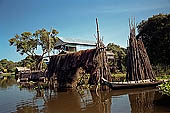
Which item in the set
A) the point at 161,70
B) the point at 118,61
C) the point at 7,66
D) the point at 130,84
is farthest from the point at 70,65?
the point at 7,66

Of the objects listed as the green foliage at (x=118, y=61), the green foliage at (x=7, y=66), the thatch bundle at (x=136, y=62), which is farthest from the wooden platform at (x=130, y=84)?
the green foliage at (x=7, y=66)

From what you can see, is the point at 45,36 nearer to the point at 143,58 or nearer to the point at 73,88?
the point at 73,88

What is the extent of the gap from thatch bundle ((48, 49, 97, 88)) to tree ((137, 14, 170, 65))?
13.7 m

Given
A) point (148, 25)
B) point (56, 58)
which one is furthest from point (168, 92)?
point (148, 25)

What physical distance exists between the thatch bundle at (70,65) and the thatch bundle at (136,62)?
3.94m

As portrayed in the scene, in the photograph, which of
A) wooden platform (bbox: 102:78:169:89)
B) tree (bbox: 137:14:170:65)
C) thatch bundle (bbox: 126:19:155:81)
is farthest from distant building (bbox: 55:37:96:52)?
wooden platform (bbox: 102:78:169:89)

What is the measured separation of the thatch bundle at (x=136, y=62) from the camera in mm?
16556

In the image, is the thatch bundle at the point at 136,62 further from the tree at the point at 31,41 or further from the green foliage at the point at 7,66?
the green foliage at the point at 7,66

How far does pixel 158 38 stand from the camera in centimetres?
2564

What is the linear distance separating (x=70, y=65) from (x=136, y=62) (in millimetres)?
6414

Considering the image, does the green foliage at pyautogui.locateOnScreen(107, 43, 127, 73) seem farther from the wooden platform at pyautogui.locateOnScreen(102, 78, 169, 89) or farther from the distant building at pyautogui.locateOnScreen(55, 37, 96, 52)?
the wooden platform at pyautogui.locateOnScreen(102, 78, 169, 89)

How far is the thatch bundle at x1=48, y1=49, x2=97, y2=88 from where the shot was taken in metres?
15.9

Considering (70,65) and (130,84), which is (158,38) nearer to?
(130,84)

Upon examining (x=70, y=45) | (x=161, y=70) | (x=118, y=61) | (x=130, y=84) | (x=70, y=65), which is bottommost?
(x=130, y=84)
